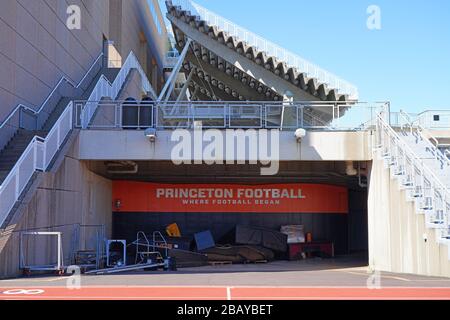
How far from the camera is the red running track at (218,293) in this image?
9.12 metres

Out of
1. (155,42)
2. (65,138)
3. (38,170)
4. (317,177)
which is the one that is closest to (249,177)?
(317,177)

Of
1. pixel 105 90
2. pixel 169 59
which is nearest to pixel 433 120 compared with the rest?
pixel 105 90

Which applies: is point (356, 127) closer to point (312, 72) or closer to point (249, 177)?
point (249, 177)

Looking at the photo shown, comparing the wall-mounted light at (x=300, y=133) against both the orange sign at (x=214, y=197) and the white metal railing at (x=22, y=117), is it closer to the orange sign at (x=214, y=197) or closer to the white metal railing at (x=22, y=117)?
the orange sign at (x=214, y=197)

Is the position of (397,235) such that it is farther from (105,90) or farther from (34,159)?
(105,90)

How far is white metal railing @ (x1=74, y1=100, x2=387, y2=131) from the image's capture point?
59.0 feet

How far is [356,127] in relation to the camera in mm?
17969

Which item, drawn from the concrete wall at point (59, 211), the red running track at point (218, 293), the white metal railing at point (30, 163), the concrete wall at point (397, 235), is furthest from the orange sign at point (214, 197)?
the red running track at point (218, 293)

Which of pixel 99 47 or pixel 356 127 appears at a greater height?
pixel 99 47

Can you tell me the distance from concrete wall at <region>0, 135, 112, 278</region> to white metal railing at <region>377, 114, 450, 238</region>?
32.8 ft

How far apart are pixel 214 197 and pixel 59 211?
345 inches

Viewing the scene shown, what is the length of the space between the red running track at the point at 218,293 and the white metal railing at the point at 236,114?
8.47 metres

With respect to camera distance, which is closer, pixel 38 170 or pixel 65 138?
pixel 38 170

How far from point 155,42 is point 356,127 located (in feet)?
118
